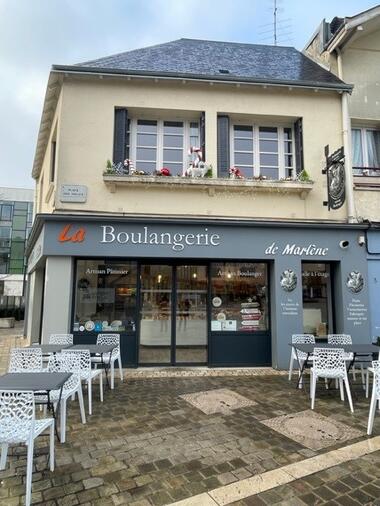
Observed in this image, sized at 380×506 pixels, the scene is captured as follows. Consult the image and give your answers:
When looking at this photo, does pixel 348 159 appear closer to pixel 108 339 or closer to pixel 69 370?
pixel 108 339

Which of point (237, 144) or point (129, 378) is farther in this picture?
point (237, 144)

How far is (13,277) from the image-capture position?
1209 inches

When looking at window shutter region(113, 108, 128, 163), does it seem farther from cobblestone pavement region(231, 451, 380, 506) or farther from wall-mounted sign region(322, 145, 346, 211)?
cobblestone pavement region(231, 451, 380, 506)

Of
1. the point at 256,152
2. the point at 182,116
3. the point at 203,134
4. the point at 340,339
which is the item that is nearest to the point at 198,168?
the point at 203,134

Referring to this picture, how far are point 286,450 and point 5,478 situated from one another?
292cm

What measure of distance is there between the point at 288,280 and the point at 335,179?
8.20ft

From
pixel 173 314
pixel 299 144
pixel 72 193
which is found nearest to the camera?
pixel 72 193

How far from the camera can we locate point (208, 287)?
858 cm

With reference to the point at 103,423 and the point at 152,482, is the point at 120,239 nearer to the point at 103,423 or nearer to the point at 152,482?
the point at 103,423

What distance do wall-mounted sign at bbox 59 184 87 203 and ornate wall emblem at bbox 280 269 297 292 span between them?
483 cm

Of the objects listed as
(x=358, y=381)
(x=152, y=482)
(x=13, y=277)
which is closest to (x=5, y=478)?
(x=152, y=482)

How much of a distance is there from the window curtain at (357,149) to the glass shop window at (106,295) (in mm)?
6279

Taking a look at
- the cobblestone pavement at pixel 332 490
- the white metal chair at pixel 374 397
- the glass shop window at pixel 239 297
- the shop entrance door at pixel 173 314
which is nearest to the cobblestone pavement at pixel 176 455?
the cobblestone pavement at pixel 332 490

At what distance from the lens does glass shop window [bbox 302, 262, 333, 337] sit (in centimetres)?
882
